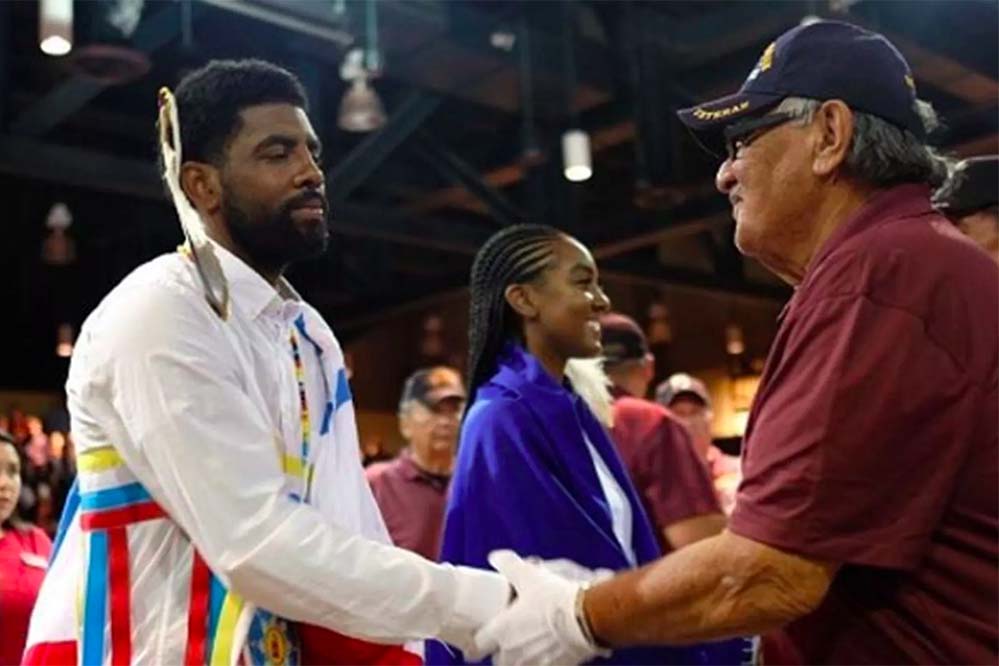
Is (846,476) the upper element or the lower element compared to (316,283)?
lower

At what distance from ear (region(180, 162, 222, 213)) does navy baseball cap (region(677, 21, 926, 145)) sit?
687 mm

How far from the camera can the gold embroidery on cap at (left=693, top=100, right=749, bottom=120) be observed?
155cm

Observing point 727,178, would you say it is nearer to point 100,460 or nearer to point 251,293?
point 251,293

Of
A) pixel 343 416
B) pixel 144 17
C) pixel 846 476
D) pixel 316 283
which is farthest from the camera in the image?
pixel 316 283

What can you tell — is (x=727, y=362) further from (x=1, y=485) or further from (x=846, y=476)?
(x=846, y=476)

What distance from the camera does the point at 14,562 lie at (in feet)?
12.4

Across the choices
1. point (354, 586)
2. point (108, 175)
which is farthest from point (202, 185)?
point (108, 175)

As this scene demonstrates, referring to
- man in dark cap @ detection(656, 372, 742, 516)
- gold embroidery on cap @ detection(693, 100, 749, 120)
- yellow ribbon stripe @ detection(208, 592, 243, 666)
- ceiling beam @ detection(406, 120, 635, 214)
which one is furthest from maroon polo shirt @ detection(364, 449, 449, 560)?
gold embroidery on cap @ detection(693, 100, 749, 120)

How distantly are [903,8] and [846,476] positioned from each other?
513 cm

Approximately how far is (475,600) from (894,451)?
55 centimetres

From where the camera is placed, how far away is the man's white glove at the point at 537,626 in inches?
58.3

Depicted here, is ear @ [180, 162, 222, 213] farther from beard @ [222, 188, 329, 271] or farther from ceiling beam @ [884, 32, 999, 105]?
ceiling beam @ [884, 32, 999, 105]

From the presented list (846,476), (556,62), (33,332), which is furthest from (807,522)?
(33,332)

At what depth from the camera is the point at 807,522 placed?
4.17 ft
